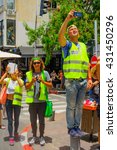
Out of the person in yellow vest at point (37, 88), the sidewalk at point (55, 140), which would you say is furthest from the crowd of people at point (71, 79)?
the sidewalk at point (55, 140)

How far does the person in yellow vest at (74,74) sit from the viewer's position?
5391 millimetres

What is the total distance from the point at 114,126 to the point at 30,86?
407 centimetres

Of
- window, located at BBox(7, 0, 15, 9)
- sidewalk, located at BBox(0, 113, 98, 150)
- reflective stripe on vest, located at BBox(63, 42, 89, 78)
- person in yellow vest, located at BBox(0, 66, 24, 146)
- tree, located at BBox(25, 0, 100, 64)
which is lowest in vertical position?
sidewalk, located at BBox(0, 113, 98, 150)

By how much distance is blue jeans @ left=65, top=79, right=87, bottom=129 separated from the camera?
5445 millimetres

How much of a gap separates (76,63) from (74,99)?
544mm

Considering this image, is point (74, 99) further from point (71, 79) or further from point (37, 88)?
point (37, 88)

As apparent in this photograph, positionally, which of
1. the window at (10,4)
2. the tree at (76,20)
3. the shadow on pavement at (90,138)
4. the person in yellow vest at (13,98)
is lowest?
the shadow on pavement at (90,138)

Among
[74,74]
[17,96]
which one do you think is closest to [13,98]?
[17,96]

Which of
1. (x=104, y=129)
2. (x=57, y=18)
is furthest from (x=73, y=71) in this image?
(x=57, y=18)

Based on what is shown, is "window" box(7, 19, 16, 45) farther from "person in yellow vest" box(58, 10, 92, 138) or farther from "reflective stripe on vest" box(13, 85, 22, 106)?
"person in yellow vest" box(58, 10, 92, 138)

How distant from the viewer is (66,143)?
6.87 m

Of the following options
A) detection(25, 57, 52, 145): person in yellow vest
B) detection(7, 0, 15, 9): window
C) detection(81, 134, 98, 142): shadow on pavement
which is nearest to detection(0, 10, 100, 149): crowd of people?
detection(25, 57, 52, 145): person in yellow vest

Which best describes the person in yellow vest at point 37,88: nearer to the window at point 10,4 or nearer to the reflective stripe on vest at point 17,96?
the reflective stripe on vest at point 17,96

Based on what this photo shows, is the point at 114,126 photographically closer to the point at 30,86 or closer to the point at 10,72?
the point at 30,86
